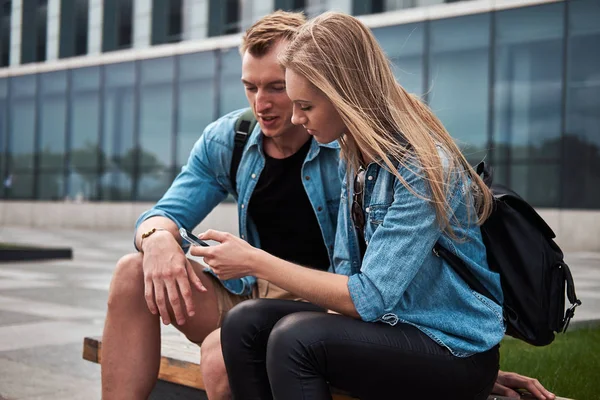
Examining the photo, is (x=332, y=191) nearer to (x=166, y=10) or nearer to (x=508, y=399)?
(x=508, y=399)

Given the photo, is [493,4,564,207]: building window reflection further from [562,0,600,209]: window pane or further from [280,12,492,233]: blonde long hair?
[280,12,492,233]: blonde long hair

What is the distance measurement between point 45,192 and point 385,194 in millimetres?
28333

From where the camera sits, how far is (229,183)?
328 cm

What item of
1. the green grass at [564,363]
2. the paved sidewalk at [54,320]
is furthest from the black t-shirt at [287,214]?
the paved sidewalk at [54,320]

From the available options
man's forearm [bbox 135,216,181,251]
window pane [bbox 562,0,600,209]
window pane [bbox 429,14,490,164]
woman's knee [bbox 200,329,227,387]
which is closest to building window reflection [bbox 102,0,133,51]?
window pane [bbox 429,14,490,164]

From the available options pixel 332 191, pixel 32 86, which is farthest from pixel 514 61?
pixel 32 86

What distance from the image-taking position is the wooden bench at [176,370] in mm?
3041

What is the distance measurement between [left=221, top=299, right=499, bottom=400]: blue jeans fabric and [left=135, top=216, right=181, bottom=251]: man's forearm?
0.85 metres

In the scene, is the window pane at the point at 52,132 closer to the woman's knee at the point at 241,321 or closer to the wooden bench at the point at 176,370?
the wooden bench at the point at 176,370

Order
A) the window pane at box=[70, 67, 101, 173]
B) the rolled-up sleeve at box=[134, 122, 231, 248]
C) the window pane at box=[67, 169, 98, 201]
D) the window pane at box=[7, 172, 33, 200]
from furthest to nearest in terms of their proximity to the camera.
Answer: the window pane at box=[7, 172, 33, 200], the window pane at box=[70, 67, 101, 173], the window pane at box=[67, 169, 98, 201], the rolled-up sleeve at box=[134, 122, 231, 248]

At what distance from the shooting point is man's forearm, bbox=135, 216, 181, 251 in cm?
297

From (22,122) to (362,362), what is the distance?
97.7 ft

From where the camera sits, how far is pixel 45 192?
29.1m

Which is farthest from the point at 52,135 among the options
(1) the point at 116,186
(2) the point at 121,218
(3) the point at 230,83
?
(3) the point at 230,83
